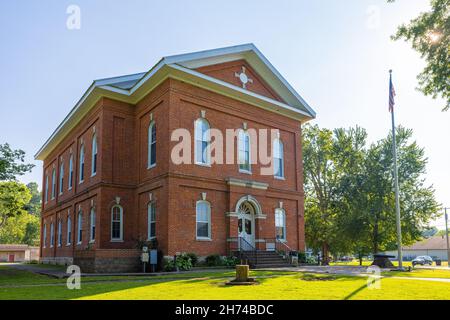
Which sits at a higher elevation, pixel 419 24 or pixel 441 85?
pixel 419 24

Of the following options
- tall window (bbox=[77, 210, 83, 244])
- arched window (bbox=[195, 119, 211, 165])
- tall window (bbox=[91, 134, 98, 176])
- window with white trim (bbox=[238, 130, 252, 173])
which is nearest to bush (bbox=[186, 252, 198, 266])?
arched window (bbox=[195, 119, 211, 165])

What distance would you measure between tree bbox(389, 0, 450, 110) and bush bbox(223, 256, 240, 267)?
11.9 metres

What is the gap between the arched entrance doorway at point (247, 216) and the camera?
24.3 meters

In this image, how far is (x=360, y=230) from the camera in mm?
35531

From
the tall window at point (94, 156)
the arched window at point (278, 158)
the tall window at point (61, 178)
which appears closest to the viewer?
the tall window at point (94, 156)

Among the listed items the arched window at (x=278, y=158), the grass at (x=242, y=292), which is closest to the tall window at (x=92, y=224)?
the arched window at (x=278, y=158)

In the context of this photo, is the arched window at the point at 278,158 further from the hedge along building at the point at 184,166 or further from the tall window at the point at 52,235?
the tall window at the point at 52,235

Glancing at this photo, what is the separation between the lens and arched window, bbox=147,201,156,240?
73.8 feet

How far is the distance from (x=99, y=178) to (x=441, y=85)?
17.3 metres

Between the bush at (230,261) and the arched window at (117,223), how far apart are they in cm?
595

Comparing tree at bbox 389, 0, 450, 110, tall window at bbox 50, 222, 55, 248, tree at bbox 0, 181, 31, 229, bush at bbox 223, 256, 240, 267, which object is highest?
tree at bbox 389, 0, 450, 110

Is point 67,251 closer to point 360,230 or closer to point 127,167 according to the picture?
point 127,167

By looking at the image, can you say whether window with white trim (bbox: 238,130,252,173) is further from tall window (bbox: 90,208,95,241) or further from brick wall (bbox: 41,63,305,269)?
tall window (bbox: 90,208,95,241)
